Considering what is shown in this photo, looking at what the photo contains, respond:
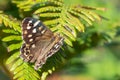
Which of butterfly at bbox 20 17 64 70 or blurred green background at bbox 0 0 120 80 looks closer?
butterfly at bbox 20 17 64 70

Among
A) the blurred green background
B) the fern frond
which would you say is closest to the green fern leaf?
the fern frond

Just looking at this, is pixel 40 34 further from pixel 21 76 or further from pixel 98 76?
pixel 98 76

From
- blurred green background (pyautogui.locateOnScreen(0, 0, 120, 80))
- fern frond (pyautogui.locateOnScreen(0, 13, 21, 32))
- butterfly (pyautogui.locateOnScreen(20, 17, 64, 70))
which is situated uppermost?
fern frond (pyautogui.locateOnScreen(0, 13, 21, 32))

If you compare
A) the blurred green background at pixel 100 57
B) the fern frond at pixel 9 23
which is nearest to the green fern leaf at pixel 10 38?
the fern frond at pixel 9 23

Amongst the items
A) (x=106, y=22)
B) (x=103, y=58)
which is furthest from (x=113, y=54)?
(x=106, y=22)

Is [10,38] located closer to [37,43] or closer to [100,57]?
[37,43]

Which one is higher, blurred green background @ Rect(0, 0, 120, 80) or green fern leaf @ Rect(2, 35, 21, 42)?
green fern leaf @ Rect(2, 35, 21, 42)

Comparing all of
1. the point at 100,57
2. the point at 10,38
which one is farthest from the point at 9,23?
the point at 100,57

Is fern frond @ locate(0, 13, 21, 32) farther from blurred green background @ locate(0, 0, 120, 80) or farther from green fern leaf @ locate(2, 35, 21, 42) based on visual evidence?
blurred green background @ locate(0, 0, 120, 80)
